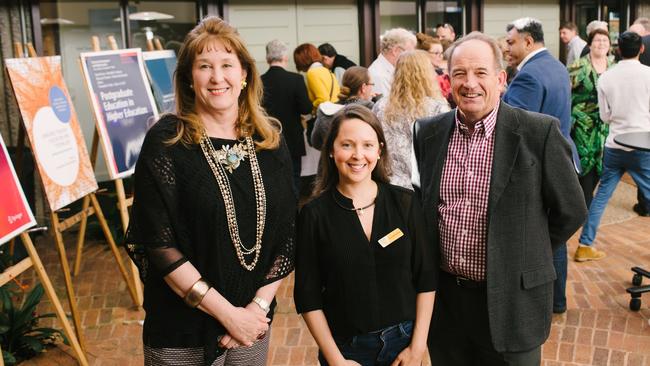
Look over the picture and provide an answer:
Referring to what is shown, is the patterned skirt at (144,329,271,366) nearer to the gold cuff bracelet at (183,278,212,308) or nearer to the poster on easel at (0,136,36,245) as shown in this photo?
the gold cuff bracelet at (183,278,212,308)

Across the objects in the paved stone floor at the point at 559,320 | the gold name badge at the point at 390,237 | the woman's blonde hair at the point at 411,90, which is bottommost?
the paved stone floor at the point at 559,320

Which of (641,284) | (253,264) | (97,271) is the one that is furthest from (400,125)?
(97,271)

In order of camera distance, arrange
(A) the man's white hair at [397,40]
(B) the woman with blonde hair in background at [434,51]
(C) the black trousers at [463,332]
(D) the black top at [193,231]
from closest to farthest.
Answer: (D) the black top at [193,231] → (C) the black trousers at [463,332] → (A) the man's white hair at [397,40] → (B) the woman with blonde hair in background at [434,51]

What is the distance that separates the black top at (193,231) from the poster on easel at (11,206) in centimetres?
147

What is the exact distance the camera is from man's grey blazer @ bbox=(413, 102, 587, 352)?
2484 millimetres

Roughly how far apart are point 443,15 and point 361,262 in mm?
8362

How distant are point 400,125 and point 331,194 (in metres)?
1.93

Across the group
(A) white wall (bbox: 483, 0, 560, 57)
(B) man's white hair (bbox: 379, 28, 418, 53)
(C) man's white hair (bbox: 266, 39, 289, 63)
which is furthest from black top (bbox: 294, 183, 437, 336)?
(A) white wall (bbox: 483, 0, 560, 57)

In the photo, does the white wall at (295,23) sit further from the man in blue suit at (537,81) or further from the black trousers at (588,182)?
the man in blue suit at (537,81)

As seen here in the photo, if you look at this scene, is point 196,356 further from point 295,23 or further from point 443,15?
point 443,15

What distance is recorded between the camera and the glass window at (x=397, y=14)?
32.0 ft

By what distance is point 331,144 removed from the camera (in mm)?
2545

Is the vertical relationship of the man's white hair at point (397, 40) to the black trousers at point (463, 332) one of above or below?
above

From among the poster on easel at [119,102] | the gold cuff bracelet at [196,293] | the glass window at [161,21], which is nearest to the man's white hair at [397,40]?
the poster on easel at [119,102]
